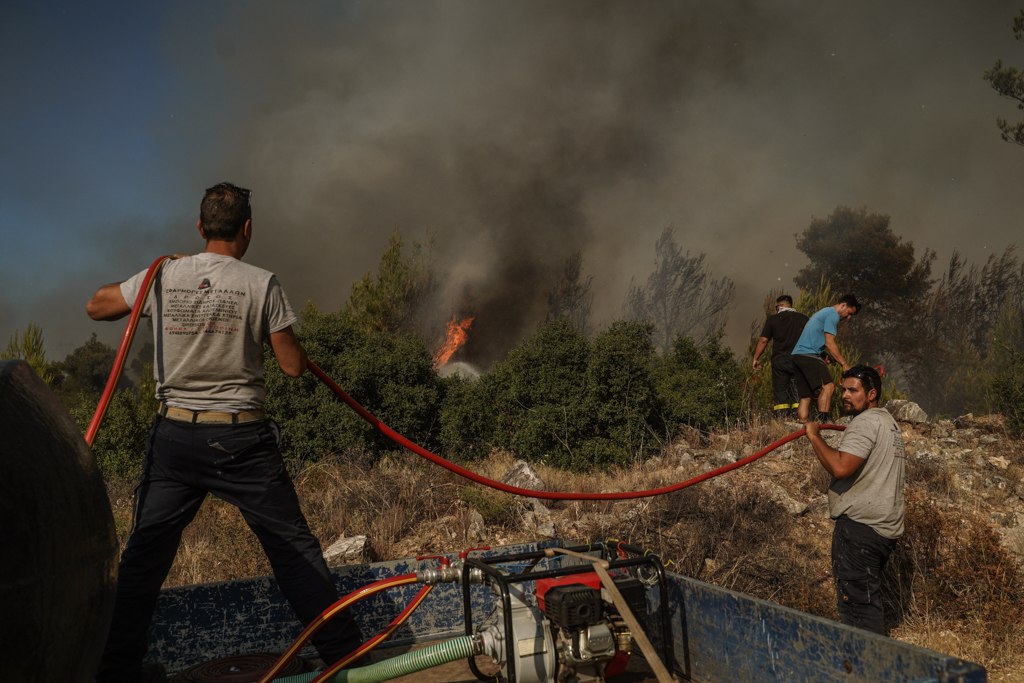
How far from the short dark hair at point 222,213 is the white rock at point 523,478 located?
4883mm

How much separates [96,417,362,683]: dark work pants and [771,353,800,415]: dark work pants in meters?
7.71

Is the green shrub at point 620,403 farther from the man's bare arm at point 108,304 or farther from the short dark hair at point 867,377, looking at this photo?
the man's bare arm at point 108,304

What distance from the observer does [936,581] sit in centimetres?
496

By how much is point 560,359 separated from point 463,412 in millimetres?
1647

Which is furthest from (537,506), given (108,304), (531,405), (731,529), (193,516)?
(108,304)

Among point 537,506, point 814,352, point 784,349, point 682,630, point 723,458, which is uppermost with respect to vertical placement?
point 784,349

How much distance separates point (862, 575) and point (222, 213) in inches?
142

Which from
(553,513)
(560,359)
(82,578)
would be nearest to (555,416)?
(560,359)

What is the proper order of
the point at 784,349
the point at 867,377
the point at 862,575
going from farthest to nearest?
the point at 784,349 < the point at 867,377 < the point at 862,575

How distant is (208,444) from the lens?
282 cm

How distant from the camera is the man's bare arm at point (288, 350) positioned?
2.98m

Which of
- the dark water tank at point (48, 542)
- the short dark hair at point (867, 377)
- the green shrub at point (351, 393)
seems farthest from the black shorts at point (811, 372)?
the dark water tank at point (48, 542)

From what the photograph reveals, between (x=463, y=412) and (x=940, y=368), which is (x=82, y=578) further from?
(x=940, y=368)

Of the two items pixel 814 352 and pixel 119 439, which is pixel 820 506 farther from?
pixel 119 439
